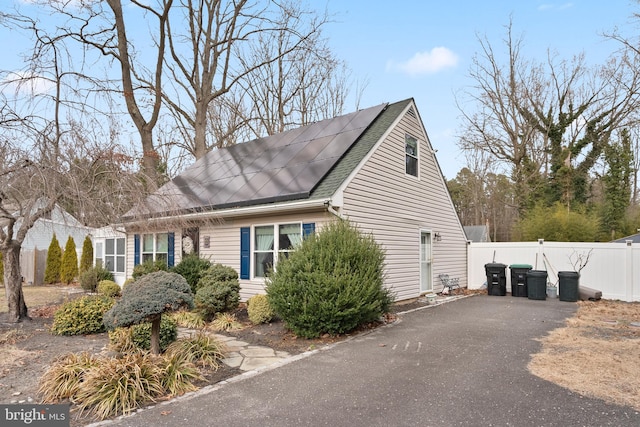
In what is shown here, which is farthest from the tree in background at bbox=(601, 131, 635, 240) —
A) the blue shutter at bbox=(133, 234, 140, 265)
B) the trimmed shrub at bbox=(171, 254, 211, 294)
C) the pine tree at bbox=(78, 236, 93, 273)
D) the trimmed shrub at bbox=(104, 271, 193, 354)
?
the pine tree at bbox=(78, 236, 93, 273)

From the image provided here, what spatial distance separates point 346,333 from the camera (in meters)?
6.74

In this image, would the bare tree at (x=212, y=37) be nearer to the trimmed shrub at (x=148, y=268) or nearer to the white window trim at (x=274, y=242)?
the trimmed shrub at (x=148, y=268)

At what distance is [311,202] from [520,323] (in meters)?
4.76

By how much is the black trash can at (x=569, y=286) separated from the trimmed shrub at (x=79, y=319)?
37.3 feet

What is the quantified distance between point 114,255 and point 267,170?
326 inches

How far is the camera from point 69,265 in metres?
18.3

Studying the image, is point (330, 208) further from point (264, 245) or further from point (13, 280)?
point (13, 280)

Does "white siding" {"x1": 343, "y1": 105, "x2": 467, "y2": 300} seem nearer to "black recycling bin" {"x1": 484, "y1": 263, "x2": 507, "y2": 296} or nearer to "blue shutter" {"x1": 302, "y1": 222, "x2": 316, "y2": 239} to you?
"blue shutter" {"x1": 302, "y1": 222, "x2": 316, "y2": 239}

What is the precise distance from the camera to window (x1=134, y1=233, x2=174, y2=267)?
11.8m

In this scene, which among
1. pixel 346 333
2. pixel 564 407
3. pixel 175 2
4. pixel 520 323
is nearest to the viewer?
pixel 564 407

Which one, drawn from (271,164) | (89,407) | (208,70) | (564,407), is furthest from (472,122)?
(89,407)

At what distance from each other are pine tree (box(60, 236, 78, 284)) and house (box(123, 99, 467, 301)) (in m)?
7.14

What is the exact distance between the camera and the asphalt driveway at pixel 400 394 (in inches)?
137

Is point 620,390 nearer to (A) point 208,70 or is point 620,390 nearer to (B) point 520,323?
(B) point 520,323
